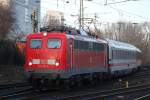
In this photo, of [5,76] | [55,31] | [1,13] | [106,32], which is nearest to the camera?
[55,31]

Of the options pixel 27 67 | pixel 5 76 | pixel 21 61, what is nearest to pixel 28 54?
pixel 27 67

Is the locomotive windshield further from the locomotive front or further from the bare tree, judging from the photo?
the bare tree

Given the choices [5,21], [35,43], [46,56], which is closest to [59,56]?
[46,56]

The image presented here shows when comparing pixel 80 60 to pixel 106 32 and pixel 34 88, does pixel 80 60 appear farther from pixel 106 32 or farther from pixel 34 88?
pixel 106 32

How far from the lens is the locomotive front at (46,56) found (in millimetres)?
23556

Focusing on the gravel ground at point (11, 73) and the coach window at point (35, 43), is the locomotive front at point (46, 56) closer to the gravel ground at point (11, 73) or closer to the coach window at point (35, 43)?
the coach window at point (35, 43)

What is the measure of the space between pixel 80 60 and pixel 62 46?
8.92 ft

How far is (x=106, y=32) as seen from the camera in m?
92.2

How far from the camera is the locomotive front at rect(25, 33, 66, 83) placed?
Answer: 23.6 metres

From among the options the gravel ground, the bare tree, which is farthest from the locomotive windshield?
the bare tree

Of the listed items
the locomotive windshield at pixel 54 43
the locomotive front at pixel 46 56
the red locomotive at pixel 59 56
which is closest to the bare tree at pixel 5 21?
the red locomotive at pixel 59 56

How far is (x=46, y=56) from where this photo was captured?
2405 cm

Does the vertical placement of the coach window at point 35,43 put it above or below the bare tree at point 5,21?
below

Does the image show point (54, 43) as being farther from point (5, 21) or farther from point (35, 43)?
point (5, 21)
